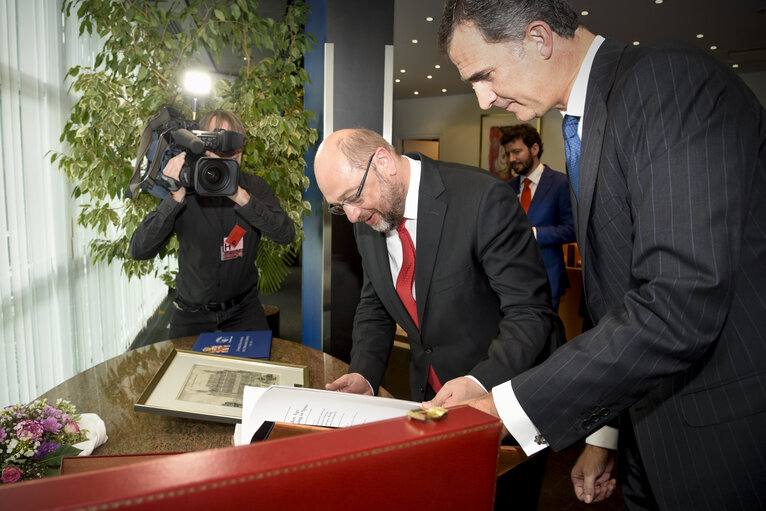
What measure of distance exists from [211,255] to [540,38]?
70.5 inches

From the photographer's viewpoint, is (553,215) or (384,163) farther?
(553,215)

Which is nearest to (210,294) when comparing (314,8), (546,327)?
(546,327)

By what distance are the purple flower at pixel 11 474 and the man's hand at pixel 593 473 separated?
3.72ft

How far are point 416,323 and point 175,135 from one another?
1.28 meters

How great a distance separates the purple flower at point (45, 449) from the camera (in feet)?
3.18

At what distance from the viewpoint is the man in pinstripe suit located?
69 centimetres

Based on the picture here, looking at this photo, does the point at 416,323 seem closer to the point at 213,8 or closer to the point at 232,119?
the point at 232,119

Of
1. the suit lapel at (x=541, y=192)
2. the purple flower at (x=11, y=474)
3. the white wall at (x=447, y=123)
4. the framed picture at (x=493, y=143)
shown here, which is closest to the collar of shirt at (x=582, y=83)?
the purple flower at (x=11, y=474)

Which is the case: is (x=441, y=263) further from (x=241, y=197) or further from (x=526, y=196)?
A: (x=526, y=196)

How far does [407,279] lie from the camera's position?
5.13 ft

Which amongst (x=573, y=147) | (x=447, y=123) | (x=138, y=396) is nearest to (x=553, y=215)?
(x=573, y=147)

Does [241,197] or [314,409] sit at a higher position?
[241,197]

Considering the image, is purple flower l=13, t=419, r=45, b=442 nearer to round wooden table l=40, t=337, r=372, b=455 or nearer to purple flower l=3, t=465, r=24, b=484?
purple flower l=3, t=465, r=24, b=484

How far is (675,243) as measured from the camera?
69 centimetres
